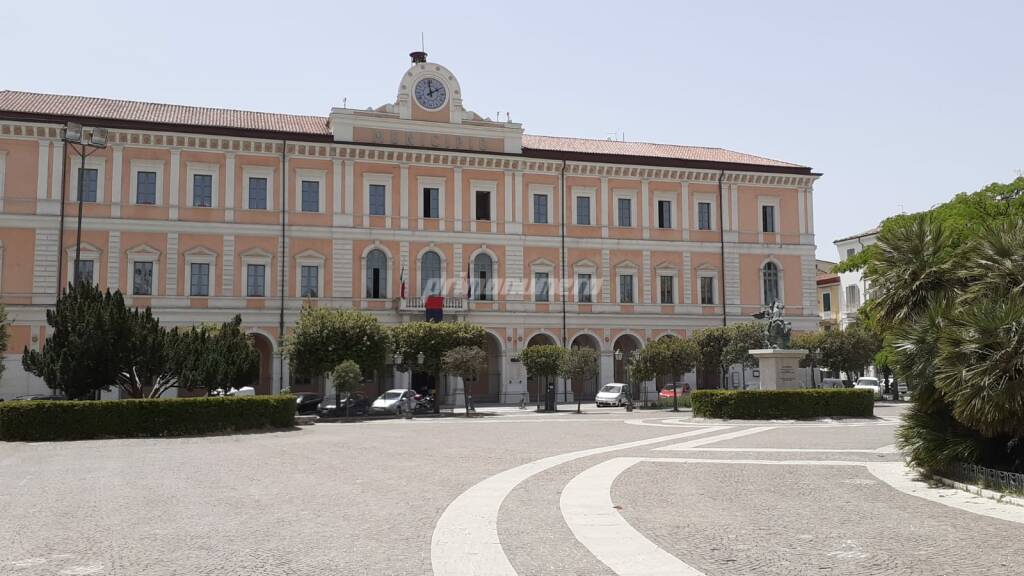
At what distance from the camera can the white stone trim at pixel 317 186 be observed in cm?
4447

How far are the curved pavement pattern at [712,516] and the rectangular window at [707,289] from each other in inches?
1260

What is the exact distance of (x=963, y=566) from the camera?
7.93 metres

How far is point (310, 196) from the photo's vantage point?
44812 mm

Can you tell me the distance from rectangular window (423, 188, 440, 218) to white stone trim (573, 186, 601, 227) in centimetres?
763

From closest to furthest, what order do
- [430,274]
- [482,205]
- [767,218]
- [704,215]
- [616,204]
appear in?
[430,274], [482,205], [616,204], [704,215], [767,218]

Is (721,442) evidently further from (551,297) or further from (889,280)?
(551,297)

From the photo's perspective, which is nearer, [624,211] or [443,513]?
[443,513]

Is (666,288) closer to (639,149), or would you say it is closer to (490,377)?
(639,149)

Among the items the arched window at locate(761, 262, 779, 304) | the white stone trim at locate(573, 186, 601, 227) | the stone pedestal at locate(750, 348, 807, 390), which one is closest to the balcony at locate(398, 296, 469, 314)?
the white stone trim at locate(573, 186, 601, 227)

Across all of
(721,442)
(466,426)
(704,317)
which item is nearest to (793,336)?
(704,317)

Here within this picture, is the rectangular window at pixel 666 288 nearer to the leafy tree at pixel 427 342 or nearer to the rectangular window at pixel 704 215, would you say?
the rectangular window at pixel 704 215

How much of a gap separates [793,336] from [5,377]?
1554 inches

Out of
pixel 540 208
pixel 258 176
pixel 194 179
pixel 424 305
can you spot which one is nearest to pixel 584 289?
pixel 540 208

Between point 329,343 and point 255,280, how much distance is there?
9.72m
